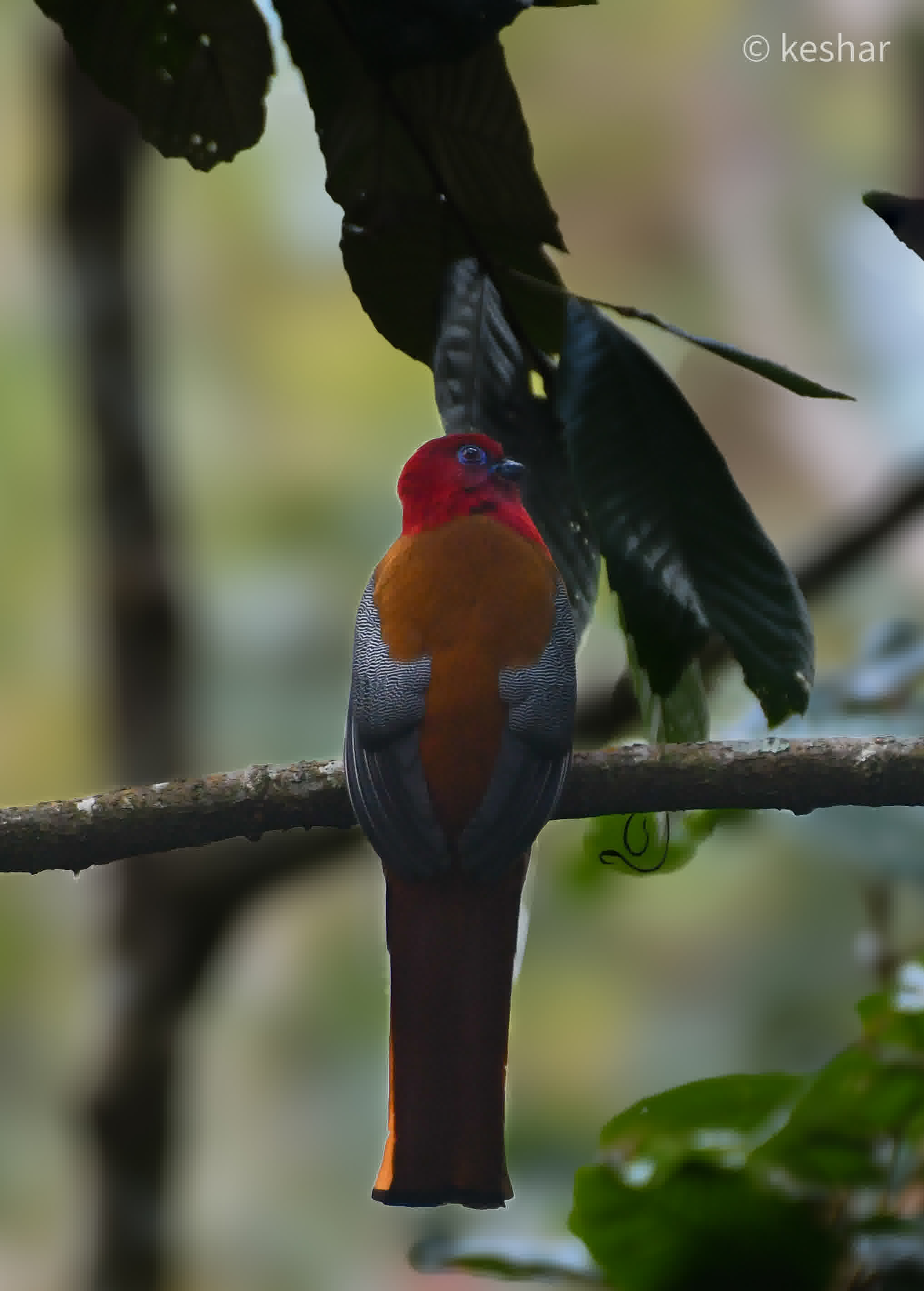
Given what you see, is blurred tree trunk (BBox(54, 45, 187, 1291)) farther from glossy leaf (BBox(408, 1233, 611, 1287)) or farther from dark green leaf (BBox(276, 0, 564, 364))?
dark green leaf (BBox(276, 0, 564, 364))

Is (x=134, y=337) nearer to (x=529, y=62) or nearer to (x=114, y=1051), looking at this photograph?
(x=114, y=1051)

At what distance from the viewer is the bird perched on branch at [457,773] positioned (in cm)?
89

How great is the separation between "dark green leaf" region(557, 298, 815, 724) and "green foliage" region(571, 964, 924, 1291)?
366mm

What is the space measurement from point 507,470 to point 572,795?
224mm

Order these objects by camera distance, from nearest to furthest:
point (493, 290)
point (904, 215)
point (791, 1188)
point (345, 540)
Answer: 1. point (904, 215)
2. point (493, 290)
3. point (791, 1188)
4. point (345, 540)

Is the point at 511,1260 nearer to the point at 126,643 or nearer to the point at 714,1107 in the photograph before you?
the point at 714,1107

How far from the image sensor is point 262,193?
5105mm

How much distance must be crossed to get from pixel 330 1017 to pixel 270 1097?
484 millimetres

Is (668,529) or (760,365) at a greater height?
(760,365)

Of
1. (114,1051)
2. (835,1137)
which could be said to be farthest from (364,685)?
(114,1051)

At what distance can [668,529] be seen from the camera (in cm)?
97

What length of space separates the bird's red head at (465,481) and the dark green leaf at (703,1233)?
517 millimetres

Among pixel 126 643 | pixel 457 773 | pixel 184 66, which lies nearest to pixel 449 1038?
pixel 457 773

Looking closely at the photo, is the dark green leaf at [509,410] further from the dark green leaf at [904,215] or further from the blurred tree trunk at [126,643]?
the blurred tree trunk at [126,643]
